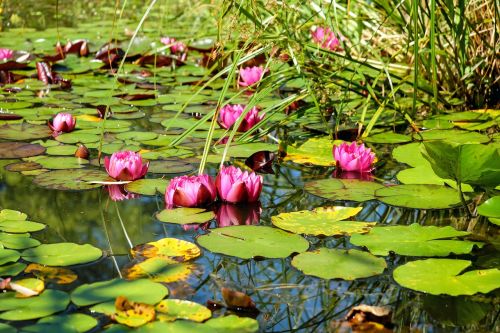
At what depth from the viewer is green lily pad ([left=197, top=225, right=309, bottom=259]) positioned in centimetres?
176

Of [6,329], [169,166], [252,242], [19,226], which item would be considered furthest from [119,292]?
[169,166]

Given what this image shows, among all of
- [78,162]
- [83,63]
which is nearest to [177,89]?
[83,63]

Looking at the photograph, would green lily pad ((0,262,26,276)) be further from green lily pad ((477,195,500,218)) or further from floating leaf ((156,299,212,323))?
green lily pad ((477,195,500,218))

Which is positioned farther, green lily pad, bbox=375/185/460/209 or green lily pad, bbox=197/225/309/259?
green lily pad, bbox=375/185/460/209

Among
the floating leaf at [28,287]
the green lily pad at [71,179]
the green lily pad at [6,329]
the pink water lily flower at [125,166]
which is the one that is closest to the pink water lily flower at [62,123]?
the green lily pad at [71,179]

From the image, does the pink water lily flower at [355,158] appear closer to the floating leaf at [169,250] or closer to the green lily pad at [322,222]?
the green lily pad at [322,222]

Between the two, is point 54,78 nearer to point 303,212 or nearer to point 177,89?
point 177,89

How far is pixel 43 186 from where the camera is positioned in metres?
2.26

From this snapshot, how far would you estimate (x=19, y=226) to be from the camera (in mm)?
1917

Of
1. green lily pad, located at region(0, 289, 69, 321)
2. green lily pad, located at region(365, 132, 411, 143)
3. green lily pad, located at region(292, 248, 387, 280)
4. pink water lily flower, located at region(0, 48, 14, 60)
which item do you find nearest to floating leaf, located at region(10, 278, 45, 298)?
green lily pad, located at region(0, 289, 69, 321)

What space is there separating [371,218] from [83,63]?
266 centimetres

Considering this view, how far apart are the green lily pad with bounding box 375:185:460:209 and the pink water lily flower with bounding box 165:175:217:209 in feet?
1.55

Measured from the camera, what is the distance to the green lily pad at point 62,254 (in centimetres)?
170

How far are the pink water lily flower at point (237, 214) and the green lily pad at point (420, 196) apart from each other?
0.35 m
